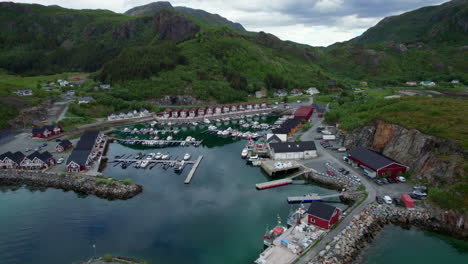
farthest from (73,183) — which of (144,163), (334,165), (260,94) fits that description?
(260,94)

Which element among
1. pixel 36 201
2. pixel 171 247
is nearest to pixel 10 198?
pixel 36 201

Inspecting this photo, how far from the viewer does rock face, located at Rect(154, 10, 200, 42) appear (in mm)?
167750

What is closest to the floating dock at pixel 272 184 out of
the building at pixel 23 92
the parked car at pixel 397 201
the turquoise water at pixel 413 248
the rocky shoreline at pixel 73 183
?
the parked car at pixel 397 201

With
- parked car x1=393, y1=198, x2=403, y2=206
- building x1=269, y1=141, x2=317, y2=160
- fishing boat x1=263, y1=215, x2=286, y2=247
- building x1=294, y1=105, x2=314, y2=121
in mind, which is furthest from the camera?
building x1=294, y1=105, x2=314, y2=121

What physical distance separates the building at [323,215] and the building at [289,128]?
27.9 metres

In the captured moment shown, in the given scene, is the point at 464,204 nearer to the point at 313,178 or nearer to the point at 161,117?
the point at 313,178

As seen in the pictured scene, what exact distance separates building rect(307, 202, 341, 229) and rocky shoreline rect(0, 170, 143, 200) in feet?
80.1

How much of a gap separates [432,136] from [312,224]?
924 inches

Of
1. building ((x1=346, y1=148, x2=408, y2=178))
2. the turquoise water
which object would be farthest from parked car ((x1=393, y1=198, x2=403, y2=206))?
building ((x1=346, y1=148, x2=408, y2=178))

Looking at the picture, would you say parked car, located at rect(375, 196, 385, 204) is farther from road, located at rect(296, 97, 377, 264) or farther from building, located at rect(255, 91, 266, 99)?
building, located at rect(255, 91, 266, 99)

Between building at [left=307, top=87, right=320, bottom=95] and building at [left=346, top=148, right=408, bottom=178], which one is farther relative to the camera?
building at [left=307, top=87, right=320, bottom=95]

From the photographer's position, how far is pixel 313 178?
42031 mm

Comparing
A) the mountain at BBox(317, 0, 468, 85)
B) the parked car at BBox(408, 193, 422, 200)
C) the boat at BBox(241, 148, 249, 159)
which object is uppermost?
the mountain at BBox(317, 0, 468, 85)

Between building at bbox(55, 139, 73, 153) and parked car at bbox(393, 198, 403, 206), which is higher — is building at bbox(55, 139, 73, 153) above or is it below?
below
